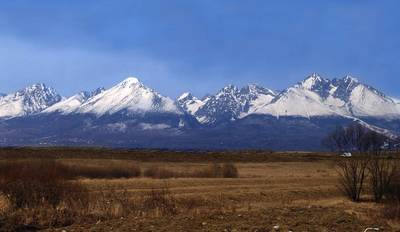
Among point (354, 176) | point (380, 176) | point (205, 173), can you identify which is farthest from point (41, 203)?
point (205, 173)

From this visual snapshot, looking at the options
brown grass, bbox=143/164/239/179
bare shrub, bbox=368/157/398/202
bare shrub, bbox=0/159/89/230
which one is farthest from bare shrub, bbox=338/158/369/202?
brown grass, bbox=143/164/239/179

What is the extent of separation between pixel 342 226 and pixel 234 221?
267 cm

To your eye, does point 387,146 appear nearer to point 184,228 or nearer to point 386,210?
point 386,210

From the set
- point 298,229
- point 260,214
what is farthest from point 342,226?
point 260,214

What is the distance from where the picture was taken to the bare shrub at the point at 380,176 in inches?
1315

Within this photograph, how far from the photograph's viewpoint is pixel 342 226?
16359 mm

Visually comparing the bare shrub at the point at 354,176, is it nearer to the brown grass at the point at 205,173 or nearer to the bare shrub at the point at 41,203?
the bare shrub at the point at 41,203

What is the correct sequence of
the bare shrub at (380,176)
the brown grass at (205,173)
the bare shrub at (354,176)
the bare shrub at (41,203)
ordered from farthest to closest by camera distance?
the brown grass at (205,173)
the bare shrub at (354,176)
the bare shrub at (380,176)
the bare shrub at (41,203)

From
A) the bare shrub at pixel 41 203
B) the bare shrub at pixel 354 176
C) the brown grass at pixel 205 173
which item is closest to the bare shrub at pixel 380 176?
the bare shrub at pixel 354 176

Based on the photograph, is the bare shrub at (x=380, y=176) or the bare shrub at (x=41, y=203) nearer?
the bare shrub at (x=41, y=203)

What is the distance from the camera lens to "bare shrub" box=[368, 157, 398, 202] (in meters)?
33.4

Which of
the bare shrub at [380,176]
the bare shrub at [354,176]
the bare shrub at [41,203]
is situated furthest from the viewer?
the bare shrub at [354,176]

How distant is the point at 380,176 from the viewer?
110 feet

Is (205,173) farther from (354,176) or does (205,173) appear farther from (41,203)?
(41,203)
